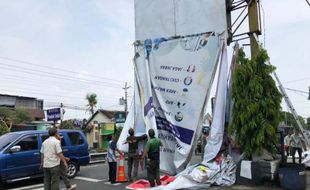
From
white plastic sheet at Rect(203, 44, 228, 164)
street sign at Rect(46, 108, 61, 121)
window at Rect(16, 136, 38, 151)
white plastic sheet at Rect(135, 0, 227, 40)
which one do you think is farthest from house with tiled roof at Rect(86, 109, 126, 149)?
white plastic sheet at Rect(203, 44, 228, 164)

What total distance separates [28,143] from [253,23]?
27.2 ft

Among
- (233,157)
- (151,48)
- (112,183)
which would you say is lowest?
(112,183)

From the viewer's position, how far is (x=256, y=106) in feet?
37.1

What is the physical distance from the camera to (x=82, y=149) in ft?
47.3

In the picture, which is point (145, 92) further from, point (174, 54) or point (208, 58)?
point (208, 58)

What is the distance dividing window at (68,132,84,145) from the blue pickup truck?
24cm

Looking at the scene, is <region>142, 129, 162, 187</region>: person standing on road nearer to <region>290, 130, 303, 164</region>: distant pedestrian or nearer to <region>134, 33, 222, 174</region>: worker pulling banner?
<region>134, 33, 222, 174</region>: worker pulling banner

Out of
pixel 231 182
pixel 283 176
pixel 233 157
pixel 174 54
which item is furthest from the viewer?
pixel 174 54

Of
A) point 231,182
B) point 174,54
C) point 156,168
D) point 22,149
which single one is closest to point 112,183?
point 156,168

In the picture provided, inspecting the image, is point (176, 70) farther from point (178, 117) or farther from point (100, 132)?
point (100, 132)

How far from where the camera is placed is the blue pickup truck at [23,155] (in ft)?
39.2

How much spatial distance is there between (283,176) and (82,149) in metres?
7.20

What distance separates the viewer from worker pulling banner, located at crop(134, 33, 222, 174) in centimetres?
1325

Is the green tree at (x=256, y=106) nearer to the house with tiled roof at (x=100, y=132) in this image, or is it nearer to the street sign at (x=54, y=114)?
the street sign at (x=54, y=114)
